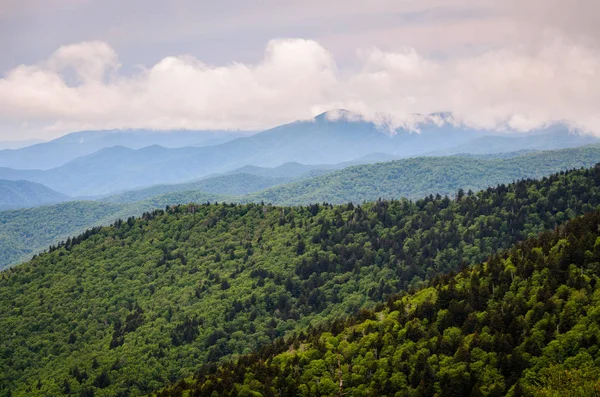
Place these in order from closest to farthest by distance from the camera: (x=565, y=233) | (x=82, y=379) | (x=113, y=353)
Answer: (x=565, y=233) < (x=82, y=379) < (x=113, y=353)

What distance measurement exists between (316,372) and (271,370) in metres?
9.02

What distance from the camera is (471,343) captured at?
11269cm

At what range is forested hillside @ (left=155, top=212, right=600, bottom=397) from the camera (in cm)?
10225

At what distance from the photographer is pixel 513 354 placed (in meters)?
105

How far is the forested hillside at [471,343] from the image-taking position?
102m

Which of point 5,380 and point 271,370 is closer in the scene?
point 271,370

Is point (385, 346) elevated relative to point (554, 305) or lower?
lower

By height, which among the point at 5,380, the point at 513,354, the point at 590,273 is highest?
the point at 590,273

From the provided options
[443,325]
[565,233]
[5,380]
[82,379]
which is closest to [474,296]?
[443,325]

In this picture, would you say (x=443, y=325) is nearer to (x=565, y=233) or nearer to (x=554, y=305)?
(x=554, y=305)

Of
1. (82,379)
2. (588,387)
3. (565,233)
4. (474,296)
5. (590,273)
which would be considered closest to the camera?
(588,387)

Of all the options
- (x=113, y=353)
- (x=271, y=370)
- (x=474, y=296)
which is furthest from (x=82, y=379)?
(x=474, y=296)

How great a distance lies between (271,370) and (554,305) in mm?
52675

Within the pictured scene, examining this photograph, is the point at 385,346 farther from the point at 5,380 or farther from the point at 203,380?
the point at 5,380
